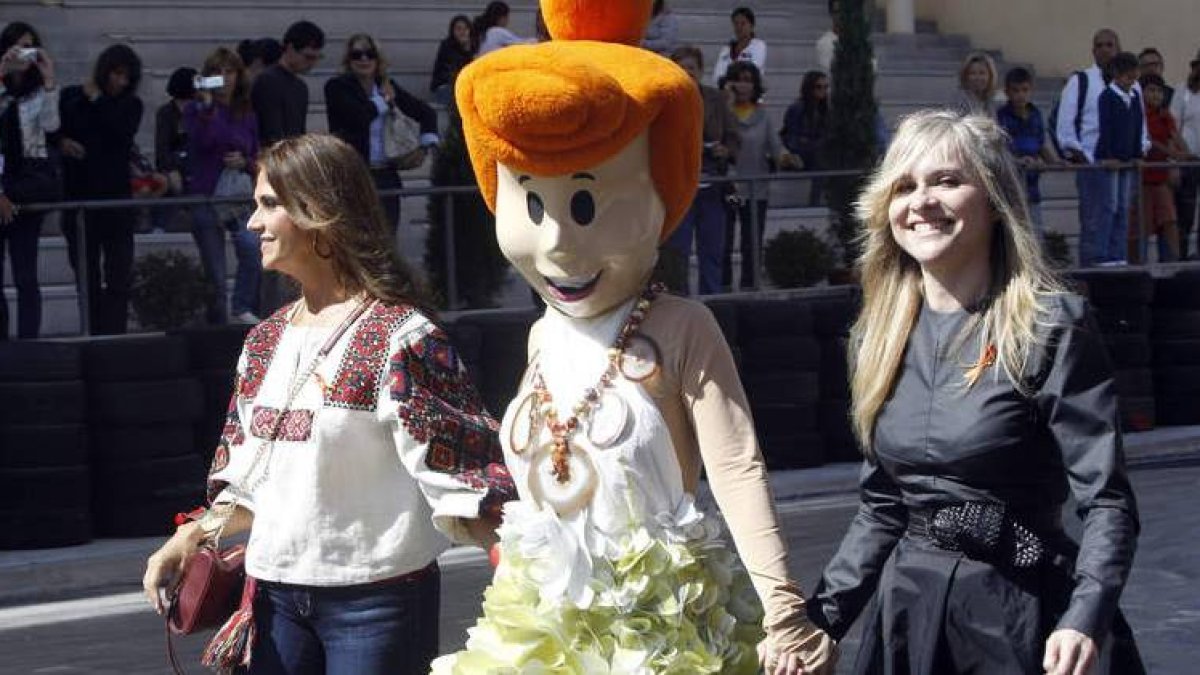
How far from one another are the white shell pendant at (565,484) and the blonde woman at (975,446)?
1.63ft

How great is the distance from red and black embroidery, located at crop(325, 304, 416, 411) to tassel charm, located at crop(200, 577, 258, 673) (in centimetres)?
43

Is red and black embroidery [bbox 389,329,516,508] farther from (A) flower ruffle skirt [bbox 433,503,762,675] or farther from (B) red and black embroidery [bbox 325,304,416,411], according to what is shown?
(A) flower ruffle skirt [bbox 433,503,762,675]

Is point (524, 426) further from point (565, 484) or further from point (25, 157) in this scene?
point (25, 157)

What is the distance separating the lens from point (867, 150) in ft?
53.2

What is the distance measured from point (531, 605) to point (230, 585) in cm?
96

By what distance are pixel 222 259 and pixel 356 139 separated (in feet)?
6.33

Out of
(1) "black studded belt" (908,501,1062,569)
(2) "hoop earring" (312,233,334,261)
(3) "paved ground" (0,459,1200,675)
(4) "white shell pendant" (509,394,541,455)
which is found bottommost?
(3) "paved ground" (0,459,1200,675)

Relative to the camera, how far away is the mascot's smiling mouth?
4.60 meters

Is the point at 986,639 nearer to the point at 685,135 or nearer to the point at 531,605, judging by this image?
the point at 531,605

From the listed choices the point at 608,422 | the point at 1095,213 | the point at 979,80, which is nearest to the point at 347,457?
the point at 608,422

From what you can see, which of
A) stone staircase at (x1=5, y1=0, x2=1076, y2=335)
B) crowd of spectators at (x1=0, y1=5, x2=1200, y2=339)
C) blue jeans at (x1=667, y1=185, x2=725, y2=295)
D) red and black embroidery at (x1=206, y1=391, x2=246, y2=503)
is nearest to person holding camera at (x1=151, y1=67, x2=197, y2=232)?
crowd of spectators at (x1=0, y1=5, x2=1200, y2=339)

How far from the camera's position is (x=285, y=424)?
4.89 metres

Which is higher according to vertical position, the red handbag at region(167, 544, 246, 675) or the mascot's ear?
the mascot's ear

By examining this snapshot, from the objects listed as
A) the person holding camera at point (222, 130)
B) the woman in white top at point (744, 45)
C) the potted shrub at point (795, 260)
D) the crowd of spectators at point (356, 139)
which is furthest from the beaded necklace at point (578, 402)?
the woman in white top at point (744, 45)
